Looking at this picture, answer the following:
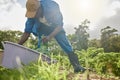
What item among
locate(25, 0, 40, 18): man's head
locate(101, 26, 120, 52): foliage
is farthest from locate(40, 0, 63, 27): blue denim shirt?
locate(101, 26, 120, 52): foliage

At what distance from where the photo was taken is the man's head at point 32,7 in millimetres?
4936

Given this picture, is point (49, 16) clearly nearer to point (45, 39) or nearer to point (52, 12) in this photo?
point (52, 12)

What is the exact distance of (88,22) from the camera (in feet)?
195

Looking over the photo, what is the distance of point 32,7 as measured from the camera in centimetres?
502

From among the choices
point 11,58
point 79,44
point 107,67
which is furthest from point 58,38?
point 79,44

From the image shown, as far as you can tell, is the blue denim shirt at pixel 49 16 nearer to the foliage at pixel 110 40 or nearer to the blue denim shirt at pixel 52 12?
the blue denim shirt at pixel 52 12

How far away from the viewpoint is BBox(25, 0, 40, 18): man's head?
16.2 feet

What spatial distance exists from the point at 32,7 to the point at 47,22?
0.64 meters

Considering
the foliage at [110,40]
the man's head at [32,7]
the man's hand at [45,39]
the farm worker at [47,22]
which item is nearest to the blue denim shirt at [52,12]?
the farm worker at [47,22]

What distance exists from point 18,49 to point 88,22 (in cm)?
5574

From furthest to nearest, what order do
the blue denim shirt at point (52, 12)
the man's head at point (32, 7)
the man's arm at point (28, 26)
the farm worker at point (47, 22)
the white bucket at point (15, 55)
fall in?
the man's arm at point (28, 26) → the blue denim shirt at point (52, 12) → the farm worker at point (47, 22) → the man's head at point (32, 7) → the white bucket at point (15, 55)

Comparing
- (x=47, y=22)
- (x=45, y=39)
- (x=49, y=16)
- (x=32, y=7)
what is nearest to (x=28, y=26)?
(x=47, y=22)

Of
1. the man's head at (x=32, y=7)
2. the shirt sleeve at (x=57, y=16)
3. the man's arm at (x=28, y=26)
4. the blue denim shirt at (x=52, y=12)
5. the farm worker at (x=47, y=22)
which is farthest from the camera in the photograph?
the man's arm at (x=28, y=26)

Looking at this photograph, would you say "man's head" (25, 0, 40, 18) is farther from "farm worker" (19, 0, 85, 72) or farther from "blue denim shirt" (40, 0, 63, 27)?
"blue denim shirt" (40, 0, 63, 27)
